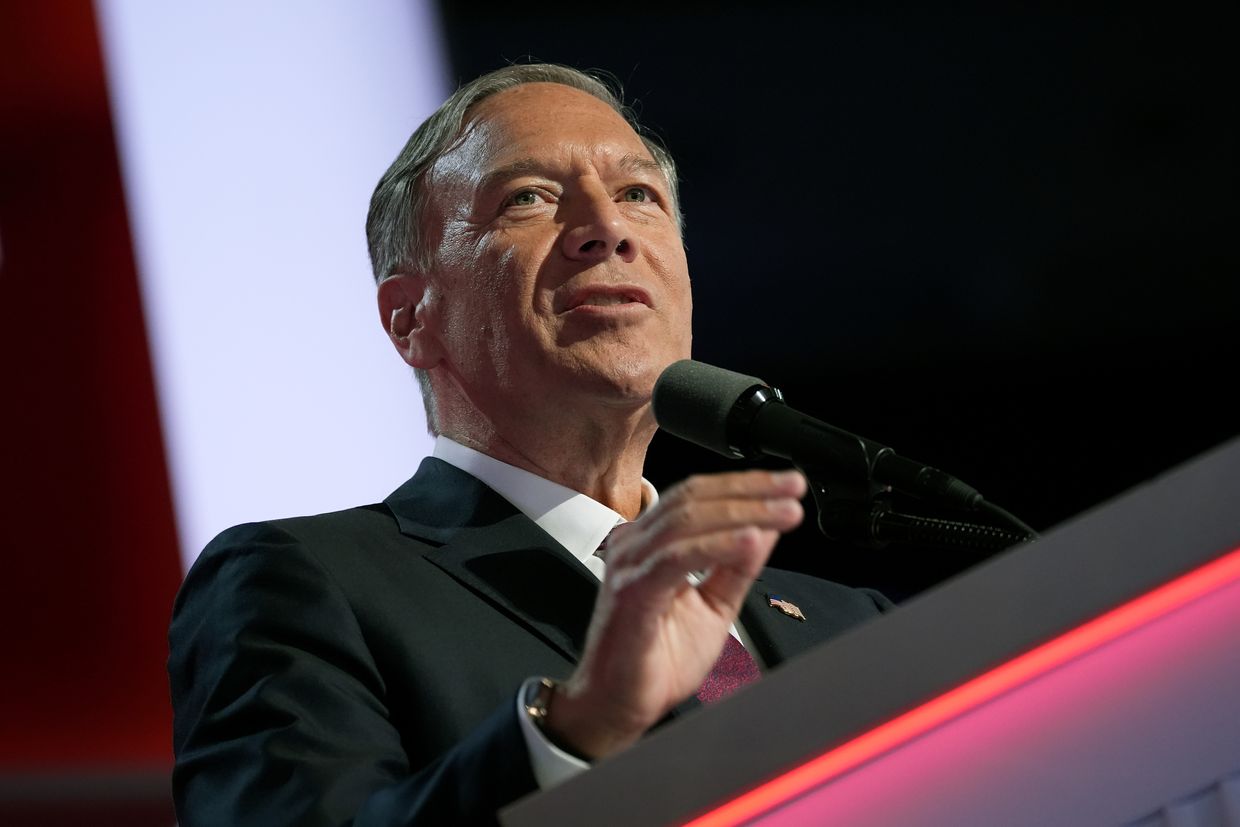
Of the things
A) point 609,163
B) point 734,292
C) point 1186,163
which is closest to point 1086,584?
point 609,163

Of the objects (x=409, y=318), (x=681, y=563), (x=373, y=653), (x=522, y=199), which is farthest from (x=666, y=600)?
(x=409, y=318)

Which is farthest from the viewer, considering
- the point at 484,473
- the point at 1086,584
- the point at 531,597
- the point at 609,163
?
the point at 609,163

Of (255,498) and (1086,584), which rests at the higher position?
(1086,584)

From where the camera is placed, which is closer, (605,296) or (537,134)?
(605,296)

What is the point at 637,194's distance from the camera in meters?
1.92

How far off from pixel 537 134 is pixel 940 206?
929 mm

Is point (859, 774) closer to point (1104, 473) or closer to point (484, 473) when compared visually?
point (484, 473)

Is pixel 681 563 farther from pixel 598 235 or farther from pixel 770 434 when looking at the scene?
pixel 598 235

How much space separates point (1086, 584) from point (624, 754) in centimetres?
24

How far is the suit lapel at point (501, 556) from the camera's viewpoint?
1.44m

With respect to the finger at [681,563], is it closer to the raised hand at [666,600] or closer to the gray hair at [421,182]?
the raised hand at [666,600]

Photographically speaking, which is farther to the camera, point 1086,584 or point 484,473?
point 484,473

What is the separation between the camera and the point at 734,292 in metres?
2.55

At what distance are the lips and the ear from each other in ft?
0.87
